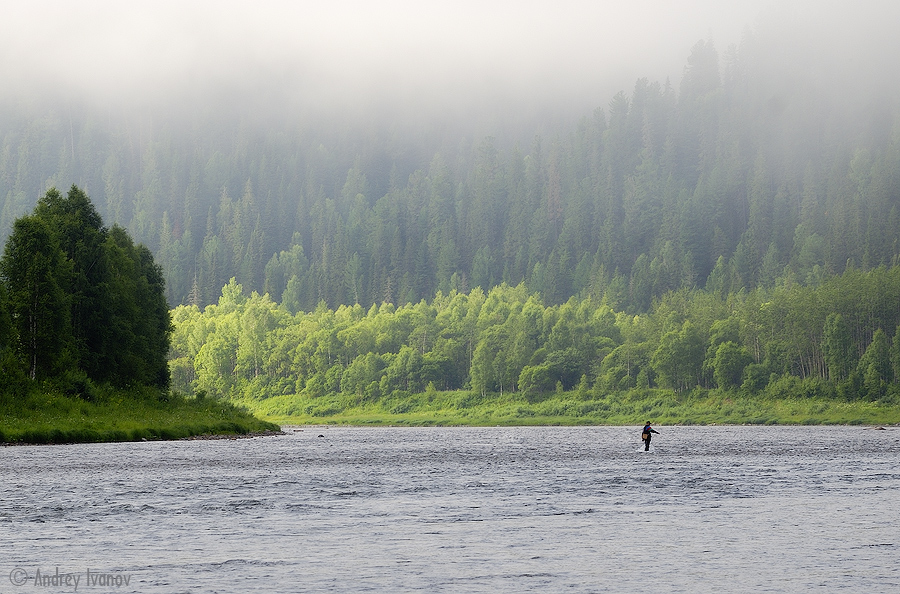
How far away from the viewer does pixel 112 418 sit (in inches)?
4023

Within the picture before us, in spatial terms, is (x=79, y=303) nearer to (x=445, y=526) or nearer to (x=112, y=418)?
(x=112, y=418)

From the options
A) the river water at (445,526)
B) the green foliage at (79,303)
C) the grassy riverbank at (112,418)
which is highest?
the green foliage at (79,303)

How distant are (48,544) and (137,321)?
87.2 metres

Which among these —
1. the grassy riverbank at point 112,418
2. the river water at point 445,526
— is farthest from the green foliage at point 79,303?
the river water at point 445,526

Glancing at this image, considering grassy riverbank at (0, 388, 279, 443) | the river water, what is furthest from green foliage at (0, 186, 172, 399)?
the river water

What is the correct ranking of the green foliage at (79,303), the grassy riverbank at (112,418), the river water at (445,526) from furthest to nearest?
1. the green foliage at (79,303)
2. the grassy riverbank at (112,418)
3. the river water at (445,526)

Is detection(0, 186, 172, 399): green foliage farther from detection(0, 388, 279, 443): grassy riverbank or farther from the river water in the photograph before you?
the river water

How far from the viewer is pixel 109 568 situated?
28984 millimetres

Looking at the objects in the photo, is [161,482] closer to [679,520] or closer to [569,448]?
[679,520]

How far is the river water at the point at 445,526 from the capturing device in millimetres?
27734

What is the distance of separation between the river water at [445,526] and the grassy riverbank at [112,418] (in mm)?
18119

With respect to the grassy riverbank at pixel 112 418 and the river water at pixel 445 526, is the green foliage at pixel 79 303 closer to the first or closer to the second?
the grassy riverbank at pixel 112 418

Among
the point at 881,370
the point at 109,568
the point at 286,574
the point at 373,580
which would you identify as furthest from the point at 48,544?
the point at 881,370

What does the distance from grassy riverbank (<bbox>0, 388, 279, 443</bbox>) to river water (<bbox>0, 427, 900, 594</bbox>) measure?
18119 millimetres
